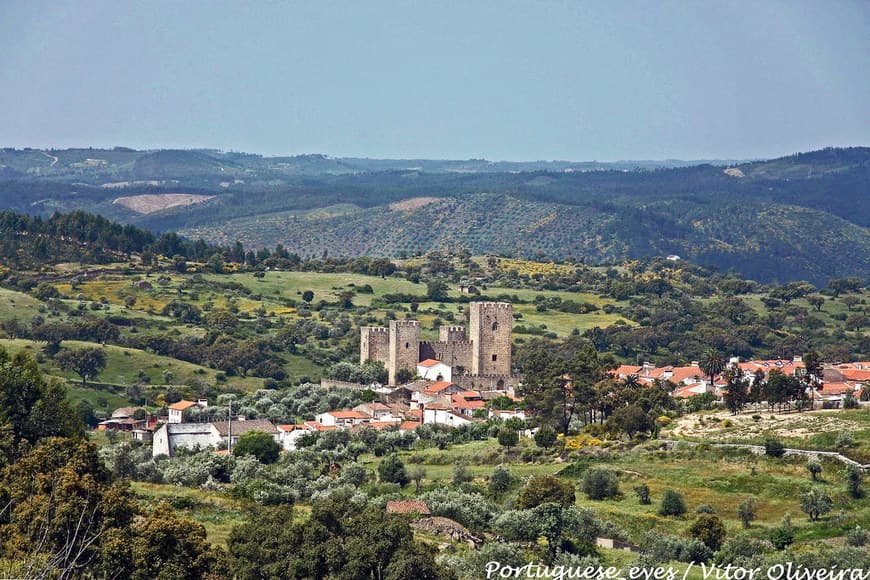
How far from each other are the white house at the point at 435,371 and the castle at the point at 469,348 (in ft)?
2.05

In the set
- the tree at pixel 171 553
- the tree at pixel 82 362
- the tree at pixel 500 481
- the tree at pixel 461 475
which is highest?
the tree at pixel 171 553

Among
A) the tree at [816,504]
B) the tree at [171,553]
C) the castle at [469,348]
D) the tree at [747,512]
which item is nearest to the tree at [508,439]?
the tree at [747,512]

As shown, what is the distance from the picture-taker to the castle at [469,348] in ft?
275

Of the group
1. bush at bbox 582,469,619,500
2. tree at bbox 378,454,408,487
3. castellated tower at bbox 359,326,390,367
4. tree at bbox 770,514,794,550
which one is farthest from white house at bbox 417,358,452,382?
tree at bbox 770,514,794,550

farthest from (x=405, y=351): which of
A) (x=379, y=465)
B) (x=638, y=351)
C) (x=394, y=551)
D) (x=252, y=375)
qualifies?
(x=394, y=551)

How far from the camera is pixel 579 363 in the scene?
68.6 m

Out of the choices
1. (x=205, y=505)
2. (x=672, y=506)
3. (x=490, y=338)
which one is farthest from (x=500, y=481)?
(x=490, y=338)

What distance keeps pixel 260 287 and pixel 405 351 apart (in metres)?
49.4

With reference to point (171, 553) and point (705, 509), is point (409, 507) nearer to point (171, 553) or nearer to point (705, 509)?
point (705, 509)

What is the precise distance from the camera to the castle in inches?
3297

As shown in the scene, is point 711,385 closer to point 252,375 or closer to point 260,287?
point 252,375

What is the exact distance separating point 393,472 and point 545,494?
9.18m

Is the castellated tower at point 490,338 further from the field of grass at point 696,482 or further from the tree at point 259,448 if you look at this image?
the tree at point 259,448

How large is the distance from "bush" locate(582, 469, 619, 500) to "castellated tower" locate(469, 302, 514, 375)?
31996 millimetres
